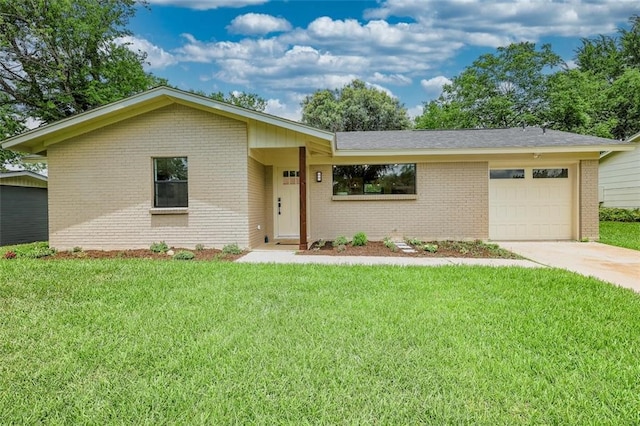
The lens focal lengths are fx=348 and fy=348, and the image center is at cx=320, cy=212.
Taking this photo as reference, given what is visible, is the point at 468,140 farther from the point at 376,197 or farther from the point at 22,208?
the point at 22,208

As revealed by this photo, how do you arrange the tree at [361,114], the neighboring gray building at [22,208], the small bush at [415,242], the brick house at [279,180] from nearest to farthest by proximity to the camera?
the brick house at [279,180]
the small bush at [415,242]
the neighboring gray building at [22,208]
the tree at [361,114]

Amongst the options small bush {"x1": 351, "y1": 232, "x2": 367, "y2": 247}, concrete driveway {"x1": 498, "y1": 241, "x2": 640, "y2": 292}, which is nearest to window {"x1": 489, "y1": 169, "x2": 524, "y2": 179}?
concrete driveway {"x1": 498, "y1": 241, "x2": 640, "y2": 292}

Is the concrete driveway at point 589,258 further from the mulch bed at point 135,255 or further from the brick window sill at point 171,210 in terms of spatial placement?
the brick window sill at point 171,210

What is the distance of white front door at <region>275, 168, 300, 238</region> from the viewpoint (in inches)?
464

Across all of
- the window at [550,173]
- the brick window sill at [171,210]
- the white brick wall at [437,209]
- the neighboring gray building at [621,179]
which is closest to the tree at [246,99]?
the brick window sill at [171,210]

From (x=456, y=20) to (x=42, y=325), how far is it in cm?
1675

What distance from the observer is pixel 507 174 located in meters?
11.1

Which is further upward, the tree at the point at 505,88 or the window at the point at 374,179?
the tree at the point at 505,88

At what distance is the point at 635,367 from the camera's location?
2770 millimetres

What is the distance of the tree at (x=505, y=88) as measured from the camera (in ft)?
81.3

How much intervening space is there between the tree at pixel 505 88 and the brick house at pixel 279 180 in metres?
14.4

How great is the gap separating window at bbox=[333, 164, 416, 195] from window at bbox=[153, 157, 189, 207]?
14.8 feet

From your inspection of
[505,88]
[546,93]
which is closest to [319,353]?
[546,93]

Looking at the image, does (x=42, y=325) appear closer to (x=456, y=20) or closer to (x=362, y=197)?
(x=362, y=197)
